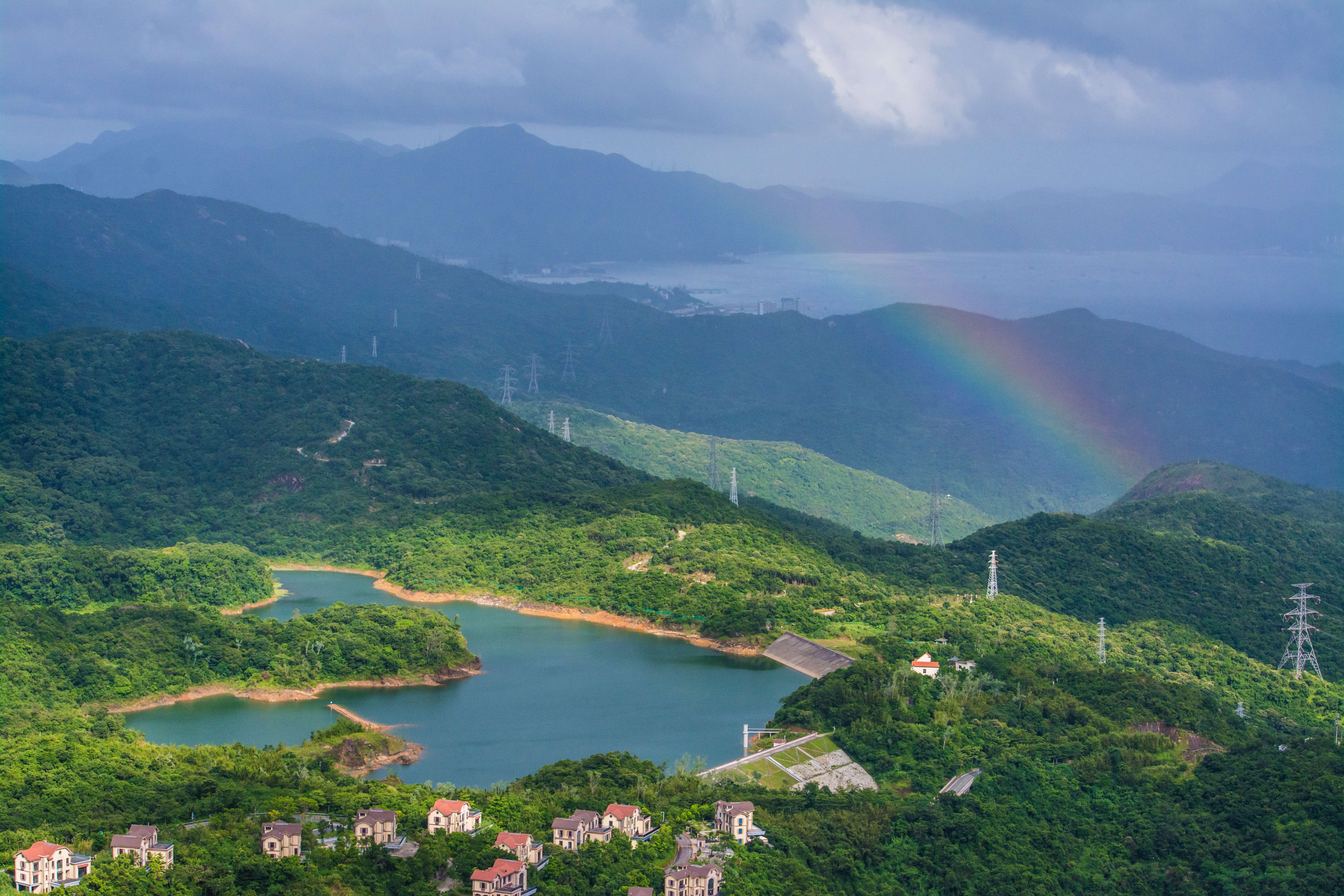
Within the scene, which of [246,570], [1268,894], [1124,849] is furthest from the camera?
[246,570]

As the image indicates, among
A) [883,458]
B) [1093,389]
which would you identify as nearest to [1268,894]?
[883,458]

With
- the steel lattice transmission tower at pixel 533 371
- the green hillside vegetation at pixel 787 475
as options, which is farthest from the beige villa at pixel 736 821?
the steel lattice transmission tower at pixel 533 371

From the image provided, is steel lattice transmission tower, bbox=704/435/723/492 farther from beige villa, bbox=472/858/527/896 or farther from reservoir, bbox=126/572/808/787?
beige villa, bbox=472/858/527/896

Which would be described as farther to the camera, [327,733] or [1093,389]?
[1093,389]

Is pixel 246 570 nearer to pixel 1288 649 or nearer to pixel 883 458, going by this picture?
pixel 1288 649

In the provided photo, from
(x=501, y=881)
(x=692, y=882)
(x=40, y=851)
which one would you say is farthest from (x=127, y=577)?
(x=692, y=882)

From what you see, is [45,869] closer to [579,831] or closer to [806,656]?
[579,831]

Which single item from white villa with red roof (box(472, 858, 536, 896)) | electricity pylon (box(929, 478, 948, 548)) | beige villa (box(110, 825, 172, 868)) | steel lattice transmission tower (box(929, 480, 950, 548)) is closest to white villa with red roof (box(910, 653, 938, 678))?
white villa with red roof (box(472, 858, 536, 896))
